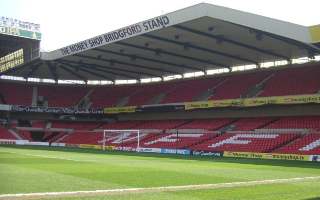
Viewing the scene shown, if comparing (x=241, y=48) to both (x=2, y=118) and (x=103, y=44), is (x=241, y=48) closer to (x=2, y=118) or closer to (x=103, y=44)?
(x=103, y=44)

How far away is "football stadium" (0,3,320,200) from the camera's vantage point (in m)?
22.6

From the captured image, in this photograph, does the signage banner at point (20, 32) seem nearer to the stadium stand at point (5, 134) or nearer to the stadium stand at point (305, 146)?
Result: the stadium stand at point (5, 134)

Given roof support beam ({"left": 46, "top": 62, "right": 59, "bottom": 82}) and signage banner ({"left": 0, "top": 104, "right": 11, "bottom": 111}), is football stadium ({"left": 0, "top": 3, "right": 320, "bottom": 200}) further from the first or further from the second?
signage banner ({"left": 0, "top": 104, "right": 11, "bottom": 111})

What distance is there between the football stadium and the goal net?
0.17 m

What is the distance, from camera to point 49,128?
219ft

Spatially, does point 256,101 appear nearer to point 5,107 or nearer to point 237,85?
point 237,85

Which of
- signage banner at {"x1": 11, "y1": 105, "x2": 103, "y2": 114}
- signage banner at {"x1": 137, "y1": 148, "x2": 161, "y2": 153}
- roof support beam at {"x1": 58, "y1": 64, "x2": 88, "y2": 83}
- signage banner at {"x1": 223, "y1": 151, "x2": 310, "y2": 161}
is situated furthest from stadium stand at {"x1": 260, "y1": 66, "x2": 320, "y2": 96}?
signage banner at {"x1": 11, "y1": 105, "x2": 103, "y2": 114}

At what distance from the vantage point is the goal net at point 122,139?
2000 inches

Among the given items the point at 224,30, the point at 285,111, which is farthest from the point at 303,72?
the point at 224,30

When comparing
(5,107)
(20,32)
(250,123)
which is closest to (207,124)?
(250,123)

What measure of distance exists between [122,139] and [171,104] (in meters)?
6.91

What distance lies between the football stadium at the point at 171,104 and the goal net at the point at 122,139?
169 mm

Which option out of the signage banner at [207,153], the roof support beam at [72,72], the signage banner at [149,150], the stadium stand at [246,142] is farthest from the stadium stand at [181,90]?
the signage banner at [149,150]

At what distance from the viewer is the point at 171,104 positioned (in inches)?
2202
